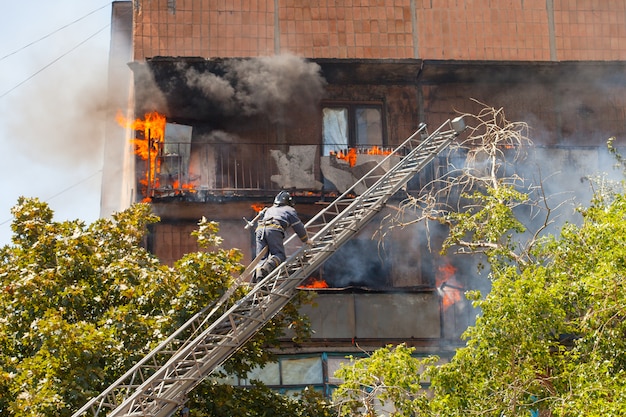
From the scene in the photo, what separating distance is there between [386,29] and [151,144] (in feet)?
19.1

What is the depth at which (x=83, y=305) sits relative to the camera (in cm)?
1986

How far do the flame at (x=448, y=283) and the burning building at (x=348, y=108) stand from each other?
31mm

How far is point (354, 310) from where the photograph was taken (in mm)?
26375

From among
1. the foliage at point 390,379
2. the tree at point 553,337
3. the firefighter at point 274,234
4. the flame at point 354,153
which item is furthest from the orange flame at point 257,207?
the tree at point 553,337

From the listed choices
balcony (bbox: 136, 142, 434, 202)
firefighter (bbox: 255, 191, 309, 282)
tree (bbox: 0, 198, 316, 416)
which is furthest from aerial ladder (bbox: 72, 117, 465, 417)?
balcony (bbox: 136, 142, 434, 202)

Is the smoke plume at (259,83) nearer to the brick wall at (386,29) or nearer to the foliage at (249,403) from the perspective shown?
the brick wall at (386,29)

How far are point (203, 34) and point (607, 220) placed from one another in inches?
496

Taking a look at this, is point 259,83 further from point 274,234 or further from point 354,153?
point 274,234

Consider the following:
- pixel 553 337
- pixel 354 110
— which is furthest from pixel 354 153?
pixel 553 337

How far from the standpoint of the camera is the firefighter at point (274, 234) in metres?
18.7

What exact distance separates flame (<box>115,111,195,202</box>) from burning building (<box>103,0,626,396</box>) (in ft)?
0.12

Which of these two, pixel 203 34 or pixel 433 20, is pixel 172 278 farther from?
pixel 433 20

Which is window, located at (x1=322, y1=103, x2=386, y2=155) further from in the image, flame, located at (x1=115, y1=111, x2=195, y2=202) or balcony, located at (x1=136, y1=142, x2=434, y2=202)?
flame, located at (x1=115, y1=111, x2=195, y2=202)

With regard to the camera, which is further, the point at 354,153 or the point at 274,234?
the point at 354,153
